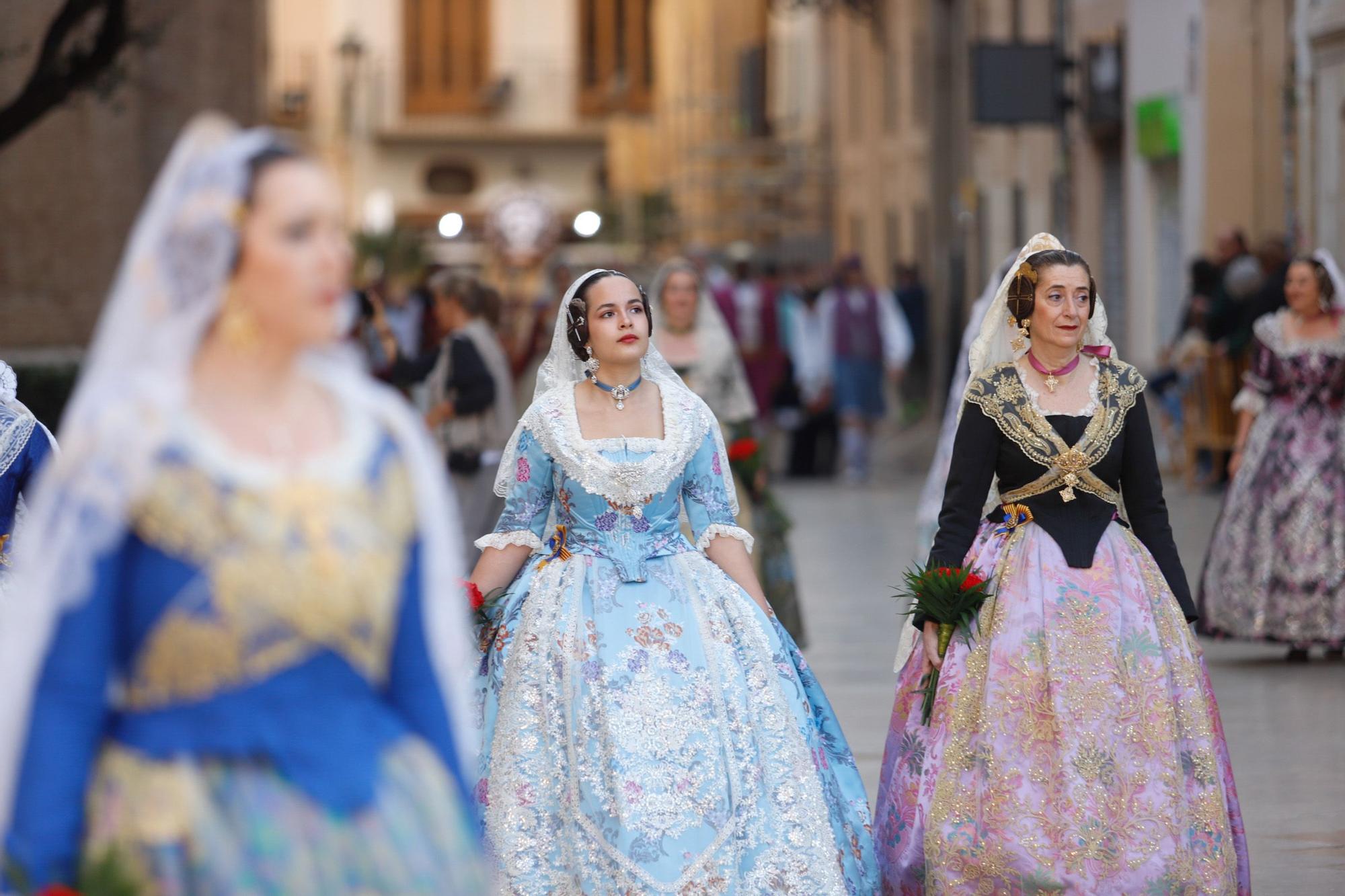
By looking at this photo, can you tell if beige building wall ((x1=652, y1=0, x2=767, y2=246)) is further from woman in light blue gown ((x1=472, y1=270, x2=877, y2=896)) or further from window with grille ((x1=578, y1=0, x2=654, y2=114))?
woman in light blue gown ((x1=472, y1=270, x2=877, y2=896))

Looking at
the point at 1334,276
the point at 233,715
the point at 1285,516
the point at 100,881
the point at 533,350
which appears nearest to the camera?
the point at 100,881

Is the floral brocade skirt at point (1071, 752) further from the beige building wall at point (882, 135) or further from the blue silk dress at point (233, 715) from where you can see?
the beige building wall at point (882, 135)

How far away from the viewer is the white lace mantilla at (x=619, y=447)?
573 centimetres

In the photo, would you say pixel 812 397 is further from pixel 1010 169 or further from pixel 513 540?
pixel 513 540

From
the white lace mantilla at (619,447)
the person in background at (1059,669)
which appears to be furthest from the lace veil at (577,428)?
the person in background at (1059,669)

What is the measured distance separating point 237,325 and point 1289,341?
786cm

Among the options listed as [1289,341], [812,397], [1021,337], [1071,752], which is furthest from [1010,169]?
[1071,752]

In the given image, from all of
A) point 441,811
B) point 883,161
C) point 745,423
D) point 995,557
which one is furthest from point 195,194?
point 883,161

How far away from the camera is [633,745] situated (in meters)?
5.34

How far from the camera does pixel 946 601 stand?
572 centimetres

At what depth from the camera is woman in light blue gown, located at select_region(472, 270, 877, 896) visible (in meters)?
5.30

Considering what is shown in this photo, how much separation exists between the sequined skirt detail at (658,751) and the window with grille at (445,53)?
1855 inches

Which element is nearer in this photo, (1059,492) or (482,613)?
(482,613)

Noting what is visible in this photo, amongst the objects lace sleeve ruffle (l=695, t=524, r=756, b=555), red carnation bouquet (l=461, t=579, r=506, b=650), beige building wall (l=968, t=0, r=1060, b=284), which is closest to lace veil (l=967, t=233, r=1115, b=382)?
lace sleeve ruffle (l=695, t=524, r=756, b=555)
